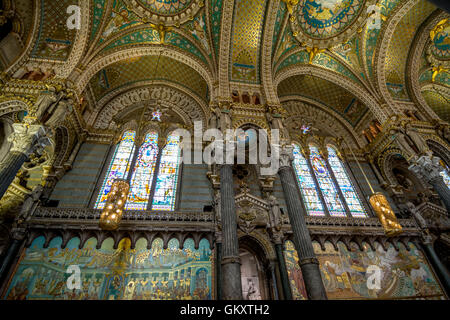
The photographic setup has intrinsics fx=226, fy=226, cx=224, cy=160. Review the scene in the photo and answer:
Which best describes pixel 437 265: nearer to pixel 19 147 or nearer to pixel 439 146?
pixel 439 146

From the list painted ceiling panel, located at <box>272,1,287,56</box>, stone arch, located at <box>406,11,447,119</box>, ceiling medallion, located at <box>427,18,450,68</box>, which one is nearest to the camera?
painted ceiling panel, located at <box>272,1,287,56</box>

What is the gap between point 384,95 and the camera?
489 inches

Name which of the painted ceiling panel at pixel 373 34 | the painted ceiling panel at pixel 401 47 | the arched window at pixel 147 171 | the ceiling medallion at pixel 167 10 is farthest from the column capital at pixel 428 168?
the ceiling medallion at pixel 167 10

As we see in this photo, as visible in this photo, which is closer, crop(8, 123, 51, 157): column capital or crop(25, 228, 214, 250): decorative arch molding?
crop(8, 123, 51, 157): column capital

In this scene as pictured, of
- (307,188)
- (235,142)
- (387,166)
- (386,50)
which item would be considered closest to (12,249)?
(235,142)

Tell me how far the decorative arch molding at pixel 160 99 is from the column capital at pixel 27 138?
17.3ft

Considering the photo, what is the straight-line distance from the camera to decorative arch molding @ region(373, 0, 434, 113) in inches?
470

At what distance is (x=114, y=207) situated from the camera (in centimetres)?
754

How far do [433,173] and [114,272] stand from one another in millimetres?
13043

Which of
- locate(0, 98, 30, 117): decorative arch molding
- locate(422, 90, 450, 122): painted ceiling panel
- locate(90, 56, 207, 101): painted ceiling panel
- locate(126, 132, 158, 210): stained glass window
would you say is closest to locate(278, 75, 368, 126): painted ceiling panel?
locate(422, 90, 450, 122): painted ceiling panel

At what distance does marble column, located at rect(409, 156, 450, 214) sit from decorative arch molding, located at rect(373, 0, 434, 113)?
10.8 feet

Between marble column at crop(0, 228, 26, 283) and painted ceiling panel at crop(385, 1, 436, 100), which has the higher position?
painted ceiling panel at crop(385, 1, 436, 100)

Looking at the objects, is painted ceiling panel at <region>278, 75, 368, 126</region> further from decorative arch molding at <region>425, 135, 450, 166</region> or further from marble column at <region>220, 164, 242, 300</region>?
marble column at <region>220, 164, 242, 300</region>

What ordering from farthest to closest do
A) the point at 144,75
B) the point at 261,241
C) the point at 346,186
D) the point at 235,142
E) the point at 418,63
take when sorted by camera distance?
the point at 144,75 → the point at 418,63 → the point at 346,186 → the point at 261,241 → the point at 235,142
